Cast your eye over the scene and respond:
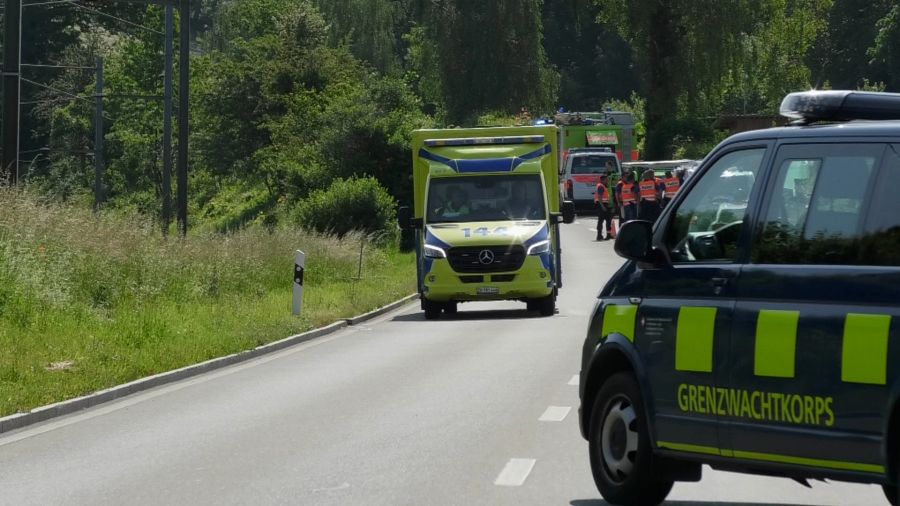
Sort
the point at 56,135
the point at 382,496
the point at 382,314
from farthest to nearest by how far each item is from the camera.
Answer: the point at 56,135
the point at 382,314
the point at 382,496

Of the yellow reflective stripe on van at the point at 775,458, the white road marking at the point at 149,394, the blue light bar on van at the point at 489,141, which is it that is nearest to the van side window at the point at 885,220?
the yellow reflective stripe on van at the point at 775,458

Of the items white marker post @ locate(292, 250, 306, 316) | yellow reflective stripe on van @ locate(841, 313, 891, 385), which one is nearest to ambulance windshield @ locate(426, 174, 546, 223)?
white marker post @ locate(292, 250, 306, 316)

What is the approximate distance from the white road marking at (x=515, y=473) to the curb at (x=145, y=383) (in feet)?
15.5

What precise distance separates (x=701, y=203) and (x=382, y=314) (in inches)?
801

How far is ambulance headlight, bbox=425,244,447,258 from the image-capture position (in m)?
25.8

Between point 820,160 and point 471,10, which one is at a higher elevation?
point 471,10

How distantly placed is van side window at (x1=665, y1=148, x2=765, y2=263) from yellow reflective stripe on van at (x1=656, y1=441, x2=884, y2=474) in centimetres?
90

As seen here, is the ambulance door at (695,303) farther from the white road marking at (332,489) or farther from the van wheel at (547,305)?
the van wheel at (547,305)

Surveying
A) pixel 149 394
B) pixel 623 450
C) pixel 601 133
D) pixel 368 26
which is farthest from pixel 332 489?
pixel 368 26

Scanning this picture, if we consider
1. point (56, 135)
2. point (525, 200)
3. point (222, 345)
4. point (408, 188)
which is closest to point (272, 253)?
point (525, 200)

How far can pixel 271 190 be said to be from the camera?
226 ft

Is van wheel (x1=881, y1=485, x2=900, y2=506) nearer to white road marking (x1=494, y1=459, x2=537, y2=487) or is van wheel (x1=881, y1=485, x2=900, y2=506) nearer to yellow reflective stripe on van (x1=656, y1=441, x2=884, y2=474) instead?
yellow reflective stripe on van (x1=656, y1=441, x2=884, y2=474)

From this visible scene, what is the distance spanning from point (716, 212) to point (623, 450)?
140cm

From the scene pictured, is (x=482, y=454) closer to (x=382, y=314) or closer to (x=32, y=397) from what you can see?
(x=32, y=397)
